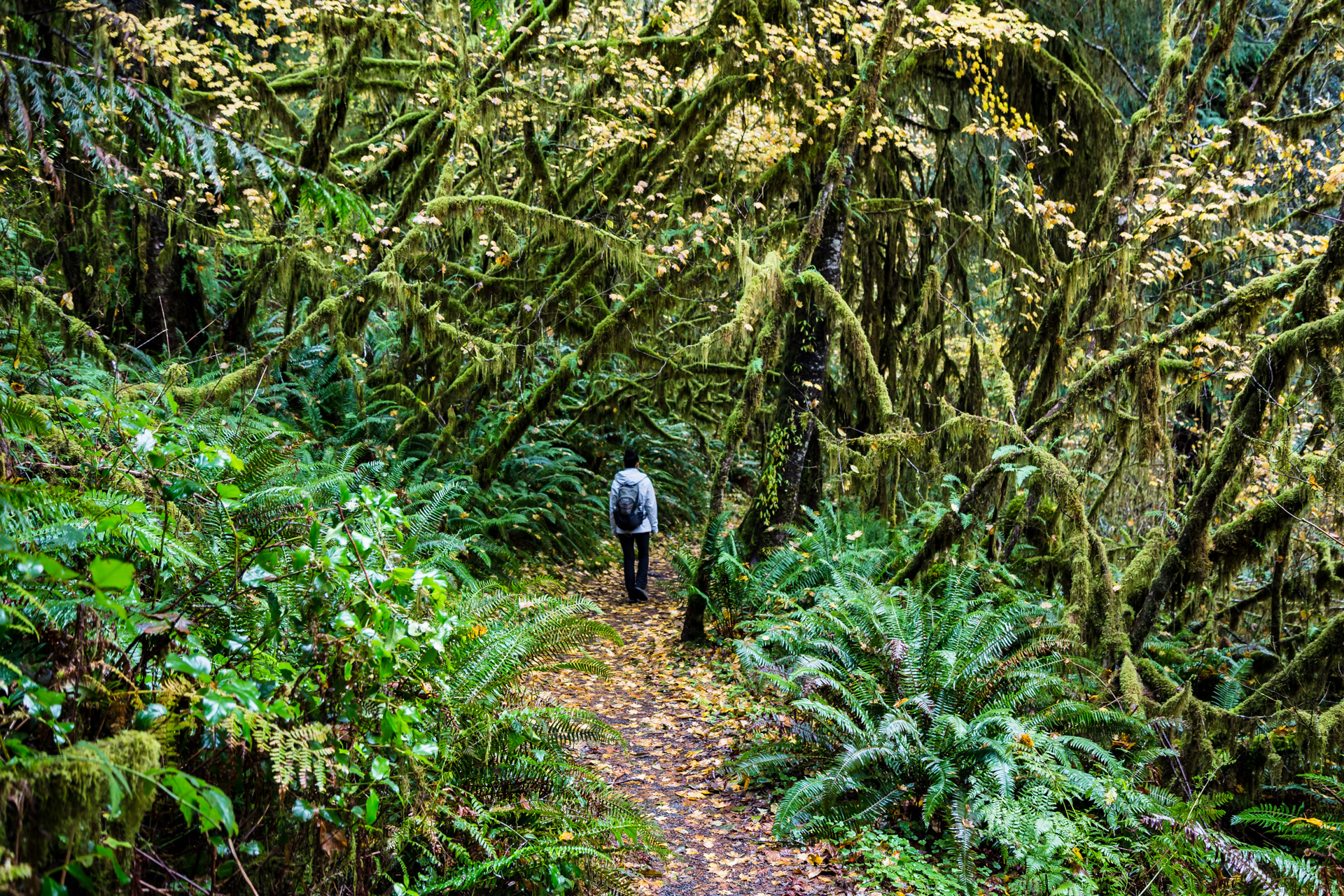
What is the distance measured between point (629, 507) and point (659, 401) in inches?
71.6

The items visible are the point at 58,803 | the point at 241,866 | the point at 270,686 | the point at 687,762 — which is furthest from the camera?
the point at 687,762

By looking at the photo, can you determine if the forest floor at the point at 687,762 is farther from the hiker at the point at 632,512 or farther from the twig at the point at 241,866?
the twig at the point at 241,866

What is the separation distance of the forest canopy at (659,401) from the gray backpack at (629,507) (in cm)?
90

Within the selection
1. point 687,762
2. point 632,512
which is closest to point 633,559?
point 632,512

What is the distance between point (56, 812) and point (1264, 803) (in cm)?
633

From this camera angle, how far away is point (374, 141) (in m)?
9.16

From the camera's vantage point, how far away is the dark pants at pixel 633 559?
31.7 ft

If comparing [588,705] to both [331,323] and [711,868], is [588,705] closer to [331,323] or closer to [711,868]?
[711,868]

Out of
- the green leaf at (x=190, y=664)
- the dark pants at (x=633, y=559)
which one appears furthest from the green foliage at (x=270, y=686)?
the dark pants at (x=633, y=559)

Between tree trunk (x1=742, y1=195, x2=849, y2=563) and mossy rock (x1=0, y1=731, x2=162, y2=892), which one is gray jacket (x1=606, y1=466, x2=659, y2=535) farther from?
mossy rock (x1=0, y1=731, x2=162, y2=892)

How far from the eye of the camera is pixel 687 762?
566 cm

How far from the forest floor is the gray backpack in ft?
3.66

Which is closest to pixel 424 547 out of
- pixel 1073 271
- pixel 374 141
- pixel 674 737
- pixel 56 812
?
pixel 674 737

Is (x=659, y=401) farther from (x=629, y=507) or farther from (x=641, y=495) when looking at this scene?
(x=629, y=507)
